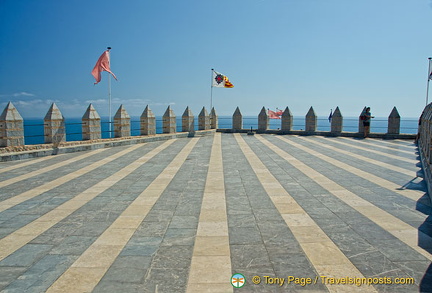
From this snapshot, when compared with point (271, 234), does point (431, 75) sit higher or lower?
higher

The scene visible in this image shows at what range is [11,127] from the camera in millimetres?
12234

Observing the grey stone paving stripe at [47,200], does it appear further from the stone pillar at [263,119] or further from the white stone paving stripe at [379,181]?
the stone pillar at [263,119]

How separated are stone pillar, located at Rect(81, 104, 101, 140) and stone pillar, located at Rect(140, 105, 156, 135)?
355 centimetres

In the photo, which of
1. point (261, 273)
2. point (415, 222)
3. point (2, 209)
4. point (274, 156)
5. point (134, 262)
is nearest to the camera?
point (261, 273)

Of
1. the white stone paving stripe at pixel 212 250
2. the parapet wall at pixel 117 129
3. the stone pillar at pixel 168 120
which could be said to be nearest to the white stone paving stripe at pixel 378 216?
the white stone paving stripe at pixel 212 250

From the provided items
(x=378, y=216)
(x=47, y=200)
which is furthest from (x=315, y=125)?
(x=47, y=200)

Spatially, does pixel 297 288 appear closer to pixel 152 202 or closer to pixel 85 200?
pixel 152 202

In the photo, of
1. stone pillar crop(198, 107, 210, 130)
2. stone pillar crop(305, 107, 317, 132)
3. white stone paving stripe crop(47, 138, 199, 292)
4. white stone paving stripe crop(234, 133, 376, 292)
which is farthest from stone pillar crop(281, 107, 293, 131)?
white stone paving stripe crop(47, 138, 199, 292)

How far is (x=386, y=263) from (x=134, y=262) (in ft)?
10.4

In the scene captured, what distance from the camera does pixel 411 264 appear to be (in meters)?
3.63

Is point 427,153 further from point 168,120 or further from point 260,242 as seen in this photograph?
point 168,120

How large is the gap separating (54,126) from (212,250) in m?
12.5

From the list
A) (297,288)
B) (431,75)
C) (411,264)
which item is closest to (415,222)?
(411,264)

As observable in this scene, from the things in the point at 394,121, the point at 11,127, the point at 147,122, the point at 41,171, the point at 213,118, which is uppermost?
the point at 213,118
